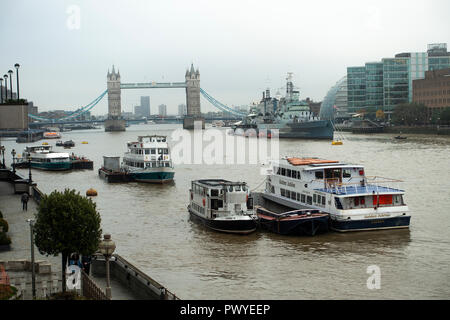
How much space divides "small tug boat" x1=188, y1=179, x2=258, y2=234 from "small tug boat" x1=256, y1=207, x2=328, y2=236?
0.78 meters

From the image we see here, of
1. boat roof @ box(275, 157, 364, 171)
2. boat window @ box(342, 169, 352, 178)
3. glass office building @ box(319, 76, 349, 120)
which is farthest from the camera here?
glass office building @ box(319, 76, 349, 120)

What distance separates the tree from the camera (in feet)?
40.6

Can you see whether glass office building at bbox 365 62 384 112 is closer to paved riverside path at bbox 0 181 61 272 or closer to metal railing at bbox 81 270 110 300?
paved riverside path at bbox 0 181 61 272

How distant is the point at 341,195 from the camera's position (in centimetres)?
2017

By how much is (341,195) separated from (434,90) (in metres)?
87.1

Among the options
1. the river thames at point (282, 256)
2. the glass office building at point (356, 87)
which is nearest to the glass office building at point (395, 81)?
the glass office building at point (356, 87)

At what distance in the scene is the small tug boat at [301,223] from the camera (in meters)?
20.0

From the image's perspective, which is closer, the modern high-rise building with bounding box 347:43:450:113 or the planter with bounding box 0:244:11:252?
the planter with bounding box 0:244:11:252

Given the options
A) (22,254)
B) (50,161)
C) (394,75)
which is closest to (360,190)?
(22,254)

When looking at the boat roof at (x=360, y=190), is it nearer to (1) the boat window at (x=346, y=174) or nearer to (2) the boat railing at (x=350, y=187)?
(2) the boat railing at (x=350, y=187)

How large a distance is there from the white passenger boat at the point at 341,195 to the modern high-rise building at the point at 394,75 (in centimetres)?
10463

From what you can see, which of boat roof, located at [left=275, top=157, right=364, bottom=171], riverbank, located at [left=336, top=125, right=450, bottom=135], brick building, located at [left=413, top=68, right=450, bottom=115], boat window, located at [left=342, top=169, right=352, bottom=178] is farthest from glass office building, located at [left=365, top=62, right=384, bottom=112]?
boat window, located at [left=342, top=169, right=352, bottom=178]

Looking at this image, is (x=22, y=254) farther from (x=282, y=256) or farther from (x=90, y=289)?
(x=282, y=256)
